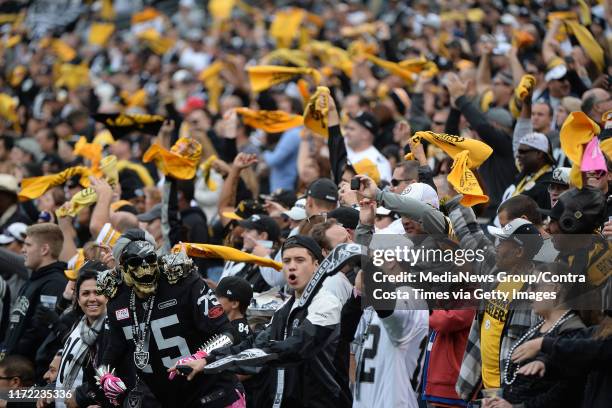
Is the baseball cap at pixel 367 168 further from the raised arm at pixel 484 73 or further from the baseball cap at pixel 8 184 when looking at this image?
the baseball cap at pixel 8 184

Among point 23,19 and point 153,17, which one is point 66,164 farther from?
point 23,19

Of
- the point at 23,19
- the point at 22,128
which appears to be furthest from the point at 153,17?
the point at 22,128

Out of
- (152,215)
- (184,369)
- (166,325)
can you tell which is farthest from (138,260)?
(152,215)

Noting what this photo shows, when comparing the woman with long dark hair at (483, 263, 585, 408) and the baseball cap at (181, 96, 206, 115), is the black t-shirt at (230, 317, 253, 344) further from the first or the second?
the baseball cap at (181, 96, 206, 115)

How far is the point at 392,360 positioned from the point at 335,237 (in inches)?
43.8

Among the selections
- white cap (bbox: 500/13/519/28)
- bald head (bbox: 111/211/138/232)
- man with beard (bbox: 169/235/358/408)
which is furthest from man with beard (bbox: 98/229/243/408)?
white cap (bbox: 500/13/519/28)

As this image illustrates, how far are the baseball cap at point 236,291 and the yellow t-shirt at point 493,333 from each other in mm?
2080

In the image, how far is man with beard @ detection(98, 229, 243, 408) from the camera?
7301 mm

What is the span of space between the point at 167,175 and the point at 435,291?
14.1 feet

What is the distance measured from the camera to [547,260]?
21.1 ft

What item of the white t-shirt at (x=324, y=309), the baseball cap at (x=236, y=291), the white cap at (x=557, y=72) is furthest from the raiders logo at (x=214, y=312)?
the white cap at (x=557, y=72)

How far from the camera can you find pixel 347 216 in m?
8.42

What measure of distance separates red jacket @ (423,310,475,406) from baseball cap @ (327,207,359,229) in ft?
4.22

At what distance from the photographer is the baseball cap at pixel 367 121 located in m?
11.7
